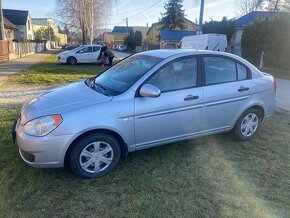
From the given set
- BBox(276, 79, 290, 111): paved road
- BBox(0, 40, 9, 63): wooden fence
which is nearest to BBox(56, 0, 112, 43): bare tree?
BBox(0, 40, 9, 63): wooden fence

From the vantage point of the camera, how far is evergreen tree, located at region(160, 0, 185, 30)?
182 feet

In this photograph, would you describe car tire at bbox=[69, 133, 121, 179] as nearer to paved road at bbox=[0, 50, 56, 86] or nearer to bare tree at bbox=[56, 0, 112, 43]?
paved road at bbox=[0, 50, 56, 86]

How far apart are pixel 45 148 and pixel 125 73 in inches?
66.7

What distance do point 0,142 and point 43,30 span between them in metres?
88.3

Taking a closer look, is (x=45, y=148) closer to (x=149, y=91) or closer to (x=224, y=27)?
(x=149, y=91)

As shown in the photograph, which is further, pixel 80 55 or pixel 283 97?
pixel 80 55

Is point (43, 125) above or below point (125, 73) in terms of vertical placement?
below

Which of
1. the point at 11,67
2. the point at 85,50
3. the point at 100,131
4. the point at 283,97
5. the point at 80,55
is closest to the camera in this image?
the point at 100,131

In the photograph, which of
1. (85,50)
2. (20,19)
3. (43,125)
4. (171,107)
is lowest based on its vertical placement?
(43,125)

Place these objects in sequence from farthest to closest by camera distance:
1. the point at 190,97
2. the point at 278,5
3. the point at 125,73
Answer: the point at 278,5, the point at 125,73, the point at 190,97

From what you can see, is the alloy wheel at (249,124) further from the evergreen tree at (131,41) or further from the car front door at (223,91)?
the evergreen tree at (131,41)

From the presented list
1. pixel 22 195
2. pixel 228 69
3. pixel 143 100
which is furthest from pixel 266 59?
pixel 22 195

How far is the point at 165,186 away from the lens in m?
3.51

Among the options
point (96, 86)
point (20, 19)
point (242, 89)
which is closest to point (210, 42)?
point (242, 89)
